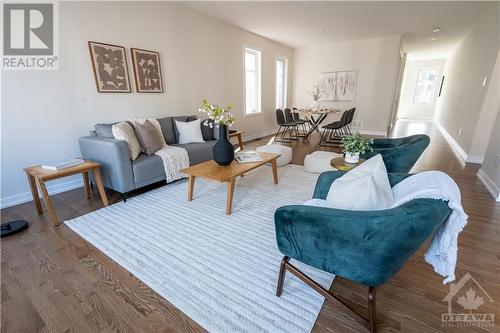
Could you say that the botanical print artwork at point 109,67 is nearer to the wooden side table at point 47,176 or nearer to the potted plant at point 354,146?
the wooden side table at point 47,176

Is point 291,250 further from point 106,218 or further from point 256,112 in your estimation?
point 256,112

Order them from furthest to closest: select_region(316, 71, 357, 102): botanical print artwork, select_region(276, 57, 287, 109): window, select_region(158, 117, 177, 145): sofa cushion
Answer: select_region(276, 57, 287, 109): window
select_region(316, 71, 357, 102): botanical print artwork
select_region(158, 117, 177, 145): sofa cushion

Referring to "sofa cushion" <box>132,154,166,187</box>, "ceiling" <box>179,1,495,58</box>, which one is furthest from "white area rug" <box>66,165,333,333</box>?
"ceiling" <box>179,1,495,58</box>

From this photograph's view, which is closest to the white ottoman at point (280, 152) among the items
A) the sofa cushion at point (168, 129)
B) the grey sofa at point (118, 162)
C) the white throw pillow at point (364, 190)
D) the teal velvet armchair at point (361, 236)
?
the sofa cushion at point (168, 129)

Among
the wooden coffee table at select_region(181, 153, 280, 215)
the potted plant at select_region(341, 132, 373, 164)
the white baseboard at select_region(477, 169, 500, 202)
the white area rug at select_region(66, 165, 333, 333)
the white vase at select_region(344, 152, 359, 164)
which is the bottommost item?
the white area rug at select_region(66, 165, 333, 333)

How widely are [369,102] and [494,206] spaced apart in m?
4.64

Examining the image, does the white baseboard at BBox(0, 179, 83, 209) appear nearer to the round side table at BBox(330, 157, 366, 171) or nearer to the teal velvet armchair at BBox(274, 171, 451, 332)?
the teal velvet armchair at BBox(274, 171, 451, 332)

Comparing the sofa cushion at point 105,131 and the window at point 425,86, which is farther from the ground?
the window at point 425,86

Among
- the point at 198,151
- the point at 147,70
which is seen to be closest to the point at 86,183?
the point at 198,151

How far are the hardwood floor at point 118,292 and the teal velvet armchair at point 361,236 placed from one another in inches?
11.4

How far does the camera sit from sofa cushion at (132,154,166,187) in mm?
2692

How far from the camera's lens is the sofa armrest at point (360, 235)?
2.80 feet

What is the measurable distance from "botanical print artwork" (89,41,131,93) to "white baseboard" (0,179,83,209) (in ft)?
4.31

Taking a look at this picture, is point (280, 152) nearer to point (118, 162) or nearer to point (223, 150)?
point (223, 150)
